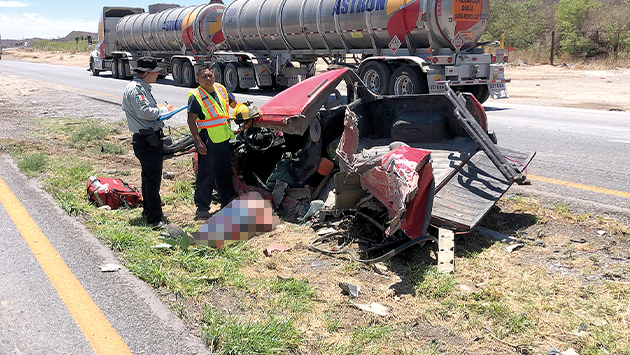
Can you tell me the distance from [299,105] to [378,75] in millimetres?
8530

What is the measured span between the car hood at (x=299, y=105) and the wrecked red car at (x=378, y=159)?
11 mm

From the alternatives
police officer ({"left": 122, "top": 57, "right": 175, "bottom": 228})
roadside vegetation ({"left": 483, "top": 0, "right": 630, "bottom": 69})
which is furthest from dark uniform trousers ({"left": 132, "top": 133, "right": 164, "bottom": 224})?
roadside vegetation ({"left": 483, "top": 0, "right": 630, "bottom": 69})

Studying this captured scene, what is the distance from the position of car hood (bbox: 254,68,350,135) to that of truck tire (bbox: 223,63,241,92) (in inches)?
553

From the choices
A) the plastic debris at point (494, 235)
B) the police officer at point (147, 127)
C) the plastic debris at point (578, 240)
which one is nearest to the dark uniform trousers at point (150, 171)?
the police officer at point (147, 127)

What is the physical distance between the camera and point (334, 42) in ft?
51.8

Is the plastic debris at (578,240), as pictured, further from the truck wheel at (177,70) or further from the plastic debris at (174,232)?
the truck wheel at (177,70)

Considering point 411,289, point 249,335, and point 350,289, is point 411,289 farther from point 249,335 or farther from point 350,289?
point 249,335

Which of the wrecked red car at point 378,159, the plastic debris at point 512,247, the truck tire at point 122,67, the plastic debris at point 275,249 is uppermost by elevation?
the truck tire at point 122,67

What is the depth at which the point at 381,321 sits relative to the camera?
3.40 m

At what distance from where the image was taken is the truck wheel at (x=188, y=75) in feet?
75.1

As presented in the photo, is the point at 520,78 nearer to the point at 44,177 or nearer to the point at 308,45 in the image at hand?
the point at 308,45

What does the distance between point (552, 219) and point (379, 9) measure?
955 cm

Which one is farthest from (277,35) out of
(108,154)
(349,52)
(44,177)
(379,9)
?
(44,177)

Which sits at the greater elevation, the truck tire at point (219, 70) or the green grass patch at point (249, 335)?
the truck tire at point (219, 70)
